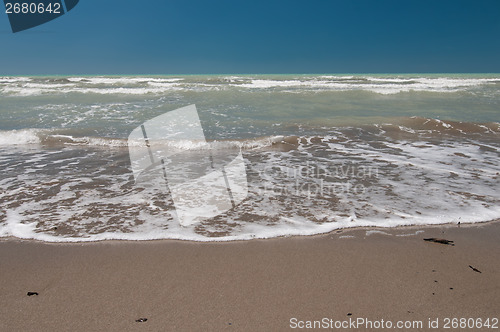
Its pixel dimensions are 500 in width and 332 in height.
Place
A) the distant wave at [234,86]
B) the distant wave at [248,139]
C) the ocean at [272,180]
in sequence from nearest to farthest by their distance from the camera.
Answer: the ocean at [272,180] < the distant wave at [248,139] < the distant wave at [234,86]

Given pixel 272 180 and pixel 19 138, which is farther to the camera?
pixel 19 138

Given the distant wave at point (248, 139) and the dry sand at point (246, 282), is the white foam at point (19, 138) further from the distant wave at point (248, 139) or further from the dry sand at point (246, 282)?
the dry sand at point (246, 282)

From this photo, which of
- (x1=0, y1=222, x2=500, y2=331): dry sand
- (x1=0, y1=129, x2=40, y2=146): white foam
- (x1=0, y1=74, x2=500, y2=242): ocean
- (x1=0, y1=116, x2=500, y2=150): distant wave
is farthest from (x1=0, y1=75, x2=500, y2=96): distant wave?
(x1=0, y1=222, x2=500, y2=331): dry sand

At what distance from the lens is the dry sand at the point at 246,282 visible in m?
1.84

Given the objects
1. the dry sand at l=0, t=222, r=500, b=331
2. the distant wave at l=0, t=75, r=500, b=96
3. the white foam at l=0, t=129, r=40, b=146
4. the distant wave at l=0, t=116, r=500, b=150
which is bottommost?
the dry sand at l=0, t=222, r=500, b=331

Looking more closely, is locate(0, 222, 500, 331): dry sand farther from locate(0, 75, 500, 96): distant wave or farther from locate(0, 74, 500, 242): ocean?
locate(0, 75, 500, 96): distant wave

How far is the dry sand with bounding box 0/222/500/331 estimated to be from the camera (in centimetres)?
184

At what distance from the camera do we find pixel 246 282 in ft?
7.09

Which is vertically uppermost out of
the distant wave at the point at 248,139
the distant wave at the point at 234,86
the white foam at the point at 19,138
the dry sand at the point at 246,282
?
the distant wave at the point at 234,86

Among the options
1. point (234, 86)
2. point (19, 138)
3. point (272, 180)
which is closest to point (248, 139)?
point (272, 180)

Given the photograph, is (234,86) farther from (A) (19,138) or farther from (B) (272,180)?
(B) (272,180)

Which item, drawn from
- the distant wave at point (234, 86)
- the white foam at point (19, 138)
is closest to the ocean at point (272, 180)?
the white foam at point (19, 138)

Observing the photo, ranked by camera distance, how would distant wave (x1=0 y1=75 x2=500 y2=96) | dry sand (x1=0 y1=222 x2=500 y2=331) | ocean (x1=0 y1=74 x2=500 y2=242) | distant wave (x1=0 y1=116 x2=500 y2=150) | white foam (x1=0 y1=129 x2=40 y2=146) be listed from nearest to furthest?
dry sand (x1=0 y1=222 x2=500 y2=331) → ocean (x1=0 y1=74 x2=500 y2=242) → distant wave (x1=0 y1=116 x2=500 y2=150) → white foam (x1=0 y1=129 x2=40 y2=146) → distant wave (x1=0 y1=75 x2=500 y2=96)

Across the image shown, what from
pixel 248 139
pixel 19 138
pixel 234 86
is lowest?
pixel 248 139
